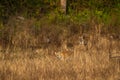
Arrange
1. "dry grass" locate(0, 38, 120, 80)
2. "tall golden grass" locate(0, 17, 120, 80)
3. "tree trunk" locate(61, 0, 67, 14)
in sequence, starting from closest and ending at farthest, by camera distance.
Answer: "dry grass" locate(0, 38, 120, 80) → "tall golden grass" locate(0, 17, 120, 80) → "tree trunk" locate(61, 0, 67, 14)

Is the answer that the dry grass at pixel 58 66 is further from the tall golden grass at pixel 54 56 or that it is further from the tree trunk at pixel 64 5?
the tree trunk at pixel 64 5

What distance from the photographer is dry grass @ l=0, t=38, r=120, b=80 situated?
714cm

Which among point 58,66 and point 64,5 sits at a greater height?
point 64,5

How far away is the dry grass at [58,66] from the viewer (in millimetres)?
7145

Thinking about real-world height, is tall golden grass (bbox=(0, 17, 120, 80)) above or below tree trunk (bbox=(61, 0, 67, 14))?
below

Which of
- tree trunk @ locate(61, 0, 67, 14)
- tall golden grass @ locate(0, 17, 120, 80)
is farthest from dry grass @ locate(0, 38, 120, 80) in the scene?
tree trunk @ locate(61, 0, 67, 14)

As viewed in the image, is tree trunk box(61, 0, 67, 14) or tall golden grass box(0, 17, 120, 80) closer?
tall golden grass box(0, 17, 120, 80)

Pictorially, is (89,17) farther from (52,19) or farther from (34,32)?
(34,32)

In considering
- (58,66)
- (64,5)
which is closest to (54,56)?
(58,66)

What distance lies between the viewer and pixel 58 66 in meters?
7.73

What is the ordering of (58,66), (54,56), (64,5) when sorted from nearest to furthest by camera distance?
(58,66) → (54,56) → (64,5)

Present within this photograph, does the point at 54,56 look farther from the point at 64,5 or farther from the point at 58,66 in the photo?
the point at 64,5

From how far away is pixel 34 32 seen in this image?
10562 millimetres

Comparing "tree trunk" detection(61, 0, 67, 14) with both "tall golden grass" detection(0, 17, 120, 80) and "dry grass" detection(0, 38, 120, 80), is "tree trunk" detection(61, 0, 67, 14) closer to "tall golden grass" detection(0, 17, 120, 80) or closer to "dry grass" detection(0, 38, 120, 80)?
"tall golden grass" detection(0, 17, 120, 80)
